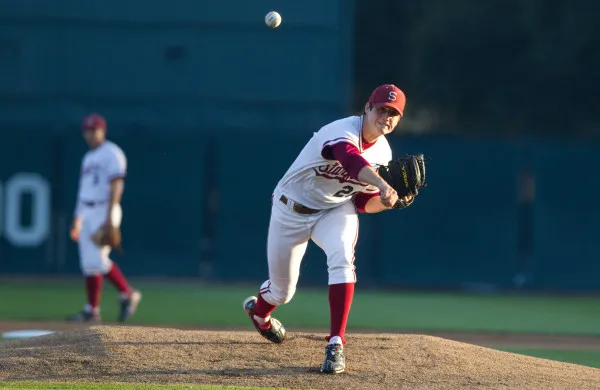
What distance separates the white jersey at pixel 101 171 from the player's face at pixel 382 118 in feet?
14.9

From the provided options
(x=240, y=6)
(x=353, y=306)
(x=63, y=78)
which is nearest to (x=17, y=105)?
(x=63, y=78)

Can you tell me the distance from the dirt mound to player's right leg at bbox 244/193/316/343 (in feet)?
0.43

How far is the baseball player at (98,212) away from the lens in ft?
36.0

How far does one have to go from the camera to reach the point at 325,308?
1292 cm

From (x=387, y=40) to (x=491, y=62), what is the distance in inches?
197

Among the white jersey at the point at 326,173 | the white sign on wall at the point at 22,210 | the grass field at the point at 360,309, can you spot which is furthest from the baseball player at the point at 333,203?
the white sign on wall at the point at 22,210

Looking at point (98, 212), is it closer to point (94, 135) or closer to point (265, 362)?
point (94, 135)

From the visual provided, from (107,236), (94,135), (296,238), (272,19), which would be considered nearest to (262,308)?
(296,238)

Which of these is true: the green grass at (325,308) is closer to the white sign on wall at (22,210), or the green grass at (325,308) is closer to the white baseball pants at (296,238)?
the white sign on wall at (22,210)

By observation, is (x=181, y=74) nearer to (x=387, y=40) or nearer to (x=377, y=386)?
(x=377, y=386)

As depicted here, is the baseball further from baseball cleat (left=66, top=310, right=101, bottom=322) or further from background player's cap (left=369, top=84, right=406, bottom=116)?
baseball cleat (left=66, top=310, right=101, bottom=322)

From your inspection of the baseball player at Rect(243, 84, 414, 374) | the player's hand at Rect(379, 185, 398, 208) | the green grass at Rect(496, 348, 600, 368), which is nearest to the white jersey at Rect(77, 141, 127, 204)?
the baseball player at Rect(243, 84, 414, 374)

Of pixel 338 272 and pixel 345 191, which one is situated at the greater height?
Result: pixel 345 191

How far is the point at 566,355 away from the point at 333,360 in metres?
3.26
